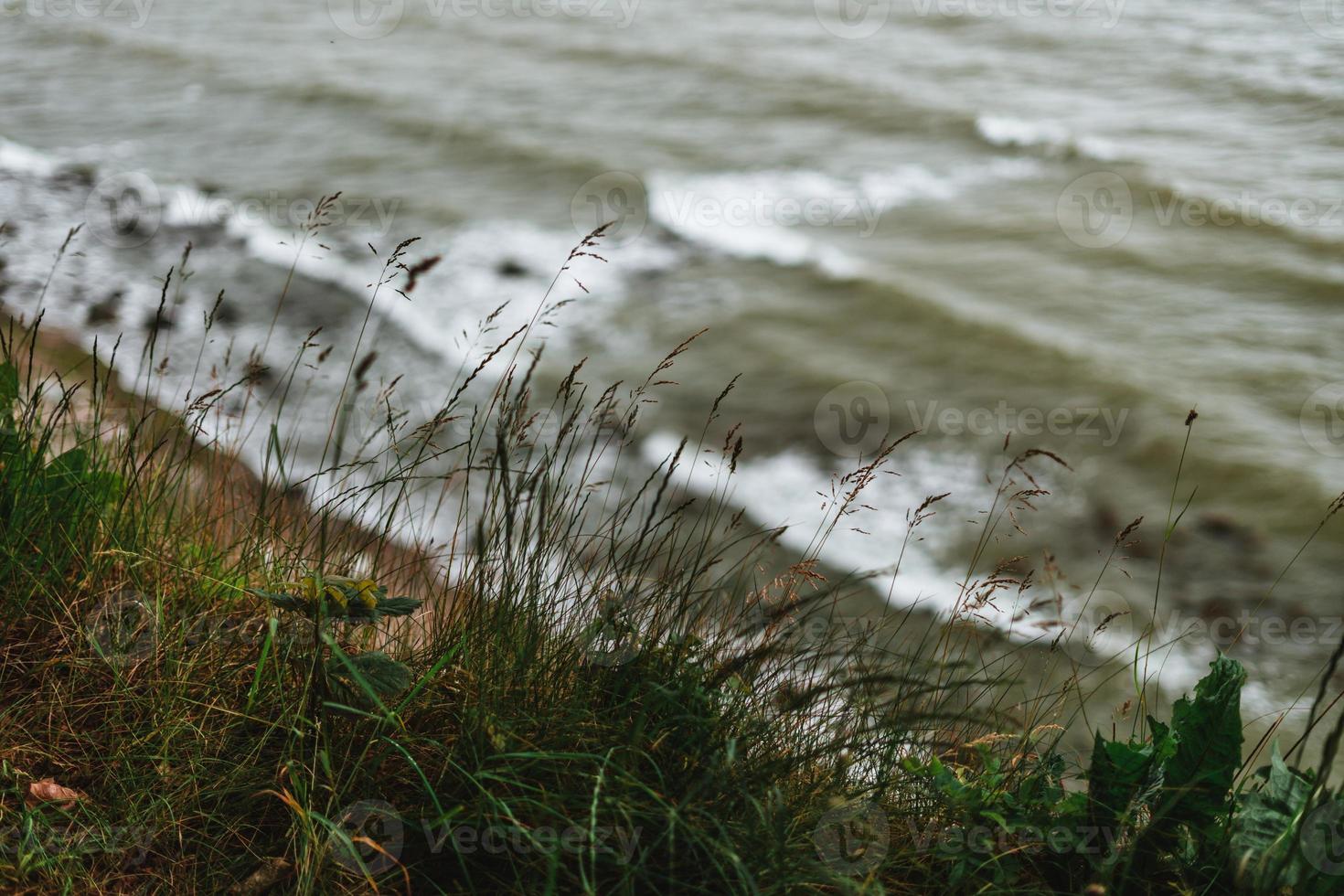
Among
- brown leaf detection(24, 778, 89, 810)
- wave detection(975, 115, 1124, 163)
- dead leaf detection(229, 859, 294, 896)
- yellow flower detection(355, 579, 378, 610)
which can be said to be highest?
wave detection(975, 115, 1124, 163)

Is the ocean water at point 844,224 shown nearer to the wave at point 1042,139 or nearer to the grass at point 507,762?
the wave at point 1042,139

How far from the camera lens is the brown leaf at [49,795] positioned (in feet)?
6.24

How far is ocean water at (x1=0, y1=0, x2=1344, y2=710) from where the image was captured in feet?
18.1

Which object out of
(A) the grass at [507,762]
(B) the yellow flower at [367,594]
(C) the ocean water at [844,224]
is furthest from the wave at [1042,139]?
(B) the yellow flower at [367,594]

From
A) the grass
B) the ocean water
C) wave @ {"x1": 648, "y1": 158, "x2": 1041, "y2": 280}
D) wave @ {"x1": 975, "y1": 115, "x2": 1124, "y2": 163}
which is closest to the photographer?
the grass

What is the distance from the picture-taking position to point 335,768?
194cm

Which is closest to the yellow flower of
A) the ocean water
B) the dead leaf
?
the dead leaf

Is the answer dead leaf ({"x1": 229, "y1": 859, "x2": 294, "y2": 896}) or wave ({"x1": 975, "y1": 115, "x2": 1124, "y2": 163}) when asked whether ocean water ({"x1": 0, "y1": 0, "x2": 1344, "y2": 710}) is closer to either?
wave ({"x1": 975, "y1": 115, "x2": 1124, "y2": 163})

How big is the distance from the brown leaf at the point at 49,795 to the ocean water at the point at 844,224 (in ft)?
10.0

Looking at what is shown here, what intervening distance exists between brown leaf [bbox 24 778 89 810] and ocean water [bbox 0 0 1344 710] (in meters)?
3.05

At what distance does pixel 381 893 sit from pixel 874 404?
470 cm

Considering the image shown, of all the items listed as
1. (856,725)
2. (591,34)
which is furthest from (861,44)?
(856,725)

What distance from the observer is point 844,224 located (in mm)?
8102

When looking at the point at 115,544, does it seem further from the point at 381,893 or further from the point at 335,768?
the point at 381,893
